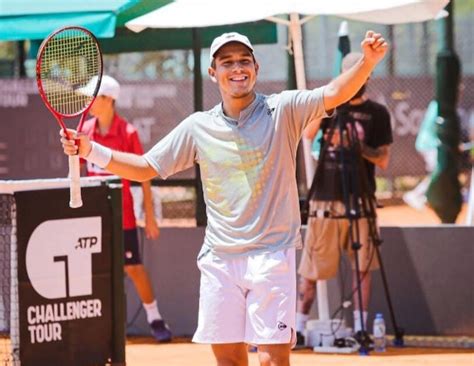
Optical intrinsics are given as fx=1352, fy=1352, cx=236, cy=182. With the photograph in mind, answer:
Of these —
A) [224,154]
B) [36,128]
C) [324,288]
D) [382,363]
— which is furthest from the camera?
[36,128]

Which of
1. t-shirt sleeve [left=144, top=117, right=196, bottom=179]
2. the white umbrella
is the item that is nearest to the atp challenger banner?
the white umbrella

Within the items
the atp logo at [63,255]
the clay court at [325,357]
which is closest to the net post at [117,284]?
the atp logo at [63,255]

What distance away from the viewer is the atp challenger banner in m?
8.29

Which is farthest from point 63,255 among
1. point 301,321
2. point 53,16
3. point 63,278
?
point 53,16

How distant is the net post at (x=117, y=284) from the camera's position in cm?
876

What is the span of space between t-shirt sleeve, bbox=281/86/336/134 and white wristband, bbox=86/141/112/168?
87 centimetres

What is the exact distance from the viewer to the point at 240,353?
21.2 ft

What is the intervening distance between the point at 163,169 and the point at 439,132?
12253 mm

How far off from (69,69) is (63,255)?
1.21 meters

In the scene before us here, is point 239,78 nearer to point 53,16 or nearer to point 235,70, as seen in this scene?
point 235,70

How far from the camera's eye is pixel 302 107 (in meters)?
6.37

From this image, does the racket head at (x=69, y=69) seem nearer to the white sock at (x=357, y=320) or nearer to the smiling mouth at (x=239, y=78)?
the smiling mouth at (x=239, y=78)

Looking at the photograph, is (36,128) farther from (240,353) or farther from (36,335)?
(240,353)

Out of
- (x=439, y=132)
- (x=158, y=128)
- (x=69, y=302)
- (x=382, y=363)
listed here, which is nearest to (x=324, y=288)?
(x=382, y=363)
